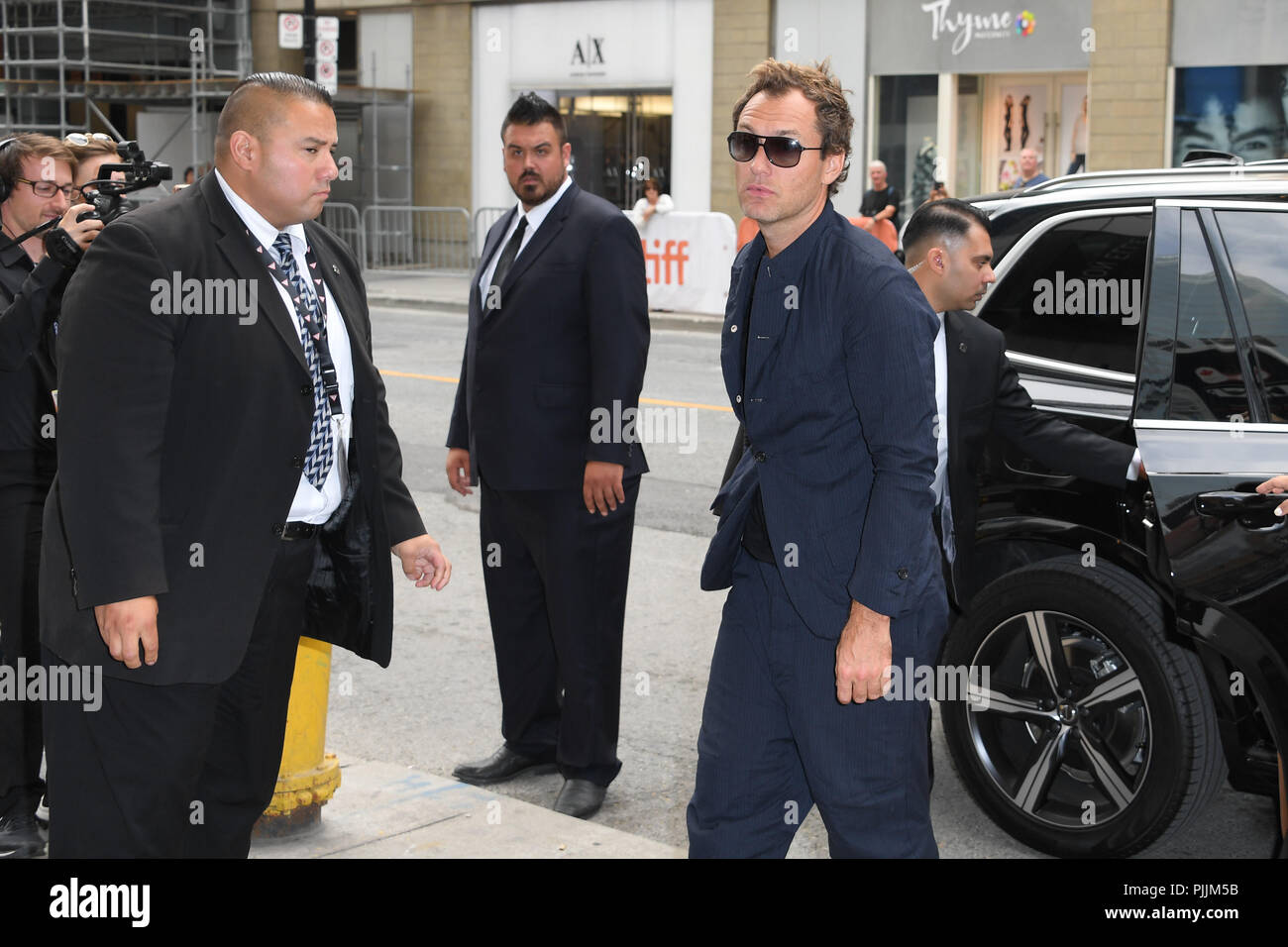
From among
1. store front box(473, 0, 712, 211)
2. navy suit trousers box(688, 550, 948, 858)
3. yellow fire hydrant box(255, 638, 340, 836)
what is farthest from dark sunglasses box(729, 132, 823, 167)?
store front box(473, 0, 712, 211)

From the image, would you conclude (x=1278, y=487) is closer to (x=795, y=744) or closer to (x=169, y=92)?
(x=795, y=744)

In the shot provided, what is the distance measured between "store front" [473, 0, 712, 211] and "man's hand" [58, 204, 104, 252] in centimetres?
2015

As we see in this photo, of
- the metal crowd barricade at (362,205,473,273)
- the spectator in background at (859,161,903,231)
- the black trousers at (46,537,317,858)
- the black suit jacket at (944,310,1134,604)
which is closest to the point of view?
the black trousers at (46,537,317,858)

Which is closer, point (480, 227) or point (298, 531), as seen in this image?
point (298, 531)

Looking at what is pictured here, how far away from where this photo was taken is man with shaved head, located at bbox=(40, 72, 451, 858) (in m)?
3.22

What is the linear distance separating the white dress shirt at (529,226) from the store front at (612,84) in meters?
18.9

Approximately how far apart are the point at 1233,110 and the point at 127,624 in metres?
19.5

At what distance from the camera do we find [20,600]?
185 inches

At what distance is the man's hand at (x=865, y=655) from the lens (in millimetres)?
3234

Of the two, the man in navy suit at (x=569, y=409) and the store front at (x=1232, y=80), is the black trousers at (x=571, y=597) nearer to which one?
the man in navy suit at (x=569, y=409)

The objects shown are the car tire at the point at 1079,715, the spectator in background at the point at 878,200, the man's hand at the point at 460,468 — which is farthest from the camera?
the spectator in background at the point at 878,200

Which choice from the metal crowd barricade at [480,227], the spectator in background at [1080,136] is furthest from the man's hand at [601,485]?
the metal crowd barricade at [480,227]

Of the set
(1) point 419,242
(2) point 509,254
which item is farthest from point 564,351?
(1) point 419,242

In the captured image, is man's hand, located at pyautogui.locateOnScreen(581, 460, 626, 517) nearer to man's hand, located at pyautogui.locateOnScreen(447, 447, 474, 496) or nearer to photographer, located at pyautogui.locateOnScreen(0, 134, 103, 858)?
man's hand, located at pyautogui.locateOnScreen(447, 447, 474, 496)
